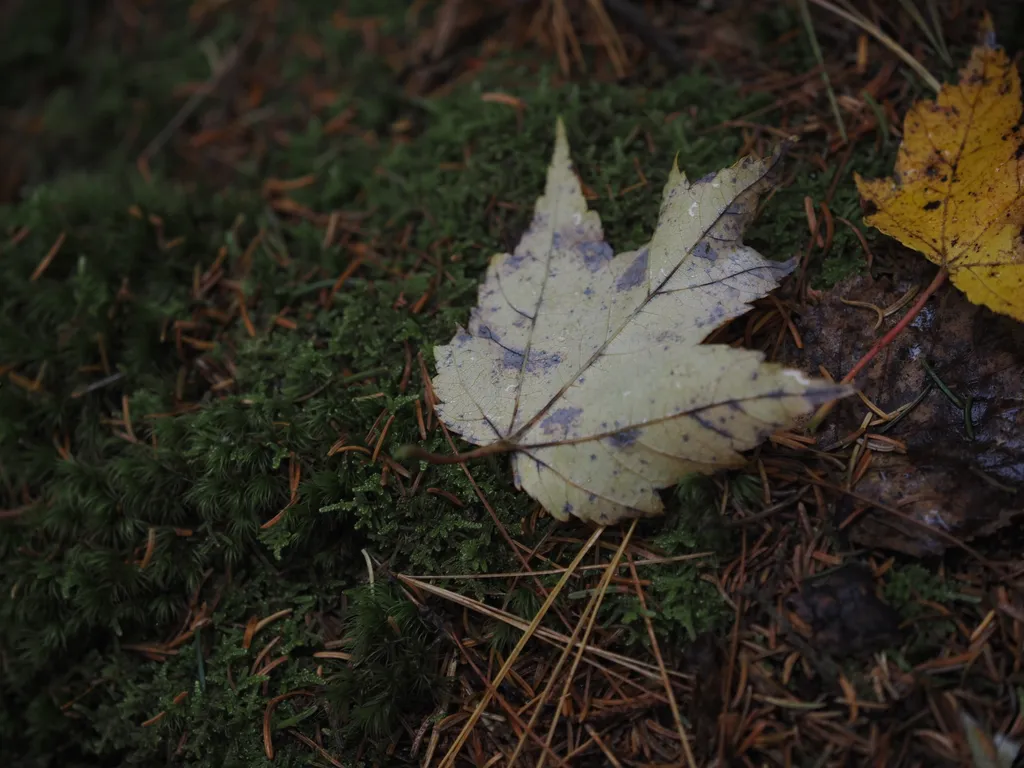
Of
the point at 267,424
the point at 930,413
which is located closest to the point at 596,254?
the point at 930,413

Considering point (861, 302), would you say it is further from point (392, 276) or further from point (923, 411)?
point (392, 276)

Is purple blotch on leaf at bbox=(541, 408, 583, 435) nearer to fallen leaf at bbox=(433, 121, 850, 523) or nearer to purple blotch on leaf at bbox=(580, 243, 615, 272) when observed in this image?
fallen leaf at bbox=(433, 121, 850, 523)

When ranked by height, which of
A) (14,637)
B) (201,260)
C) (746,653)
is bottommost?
(14,637)

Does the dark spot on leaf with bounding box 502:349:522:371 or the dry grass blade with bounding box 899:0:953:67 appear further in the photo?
the dry grass blade with bounding box 899:0:953:67

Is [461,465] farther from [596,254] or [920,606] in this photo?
[920,606]

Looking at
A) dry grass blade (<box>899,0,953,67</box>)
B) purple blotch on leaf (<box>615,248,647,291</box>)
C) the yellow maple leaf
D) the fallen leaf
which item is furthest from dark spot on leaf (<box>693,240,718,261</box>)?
dry grass blade (<box>899,0,953,67</box>)

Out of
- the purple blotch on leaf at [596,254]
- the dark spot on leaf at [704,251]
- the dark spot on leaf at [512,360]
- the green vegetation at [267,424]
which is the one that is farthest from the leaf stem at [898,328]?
the dark spot on leaf at [512,360]

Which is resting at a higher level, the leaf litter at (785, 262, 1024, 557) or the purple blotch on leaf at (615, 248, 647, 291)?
the purple blotch on leaf at (615, 248, 647, 291)

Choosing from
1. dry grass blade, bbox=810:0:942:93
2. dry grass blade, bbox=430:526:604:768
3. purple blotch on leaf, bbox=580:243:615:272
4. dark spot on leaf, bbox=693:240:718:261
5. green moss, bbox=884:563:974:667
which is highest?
dry grass blade, bbox=810:0:942:93

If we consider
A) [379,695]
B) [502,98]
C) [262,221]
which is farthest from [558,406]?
[262,221]
